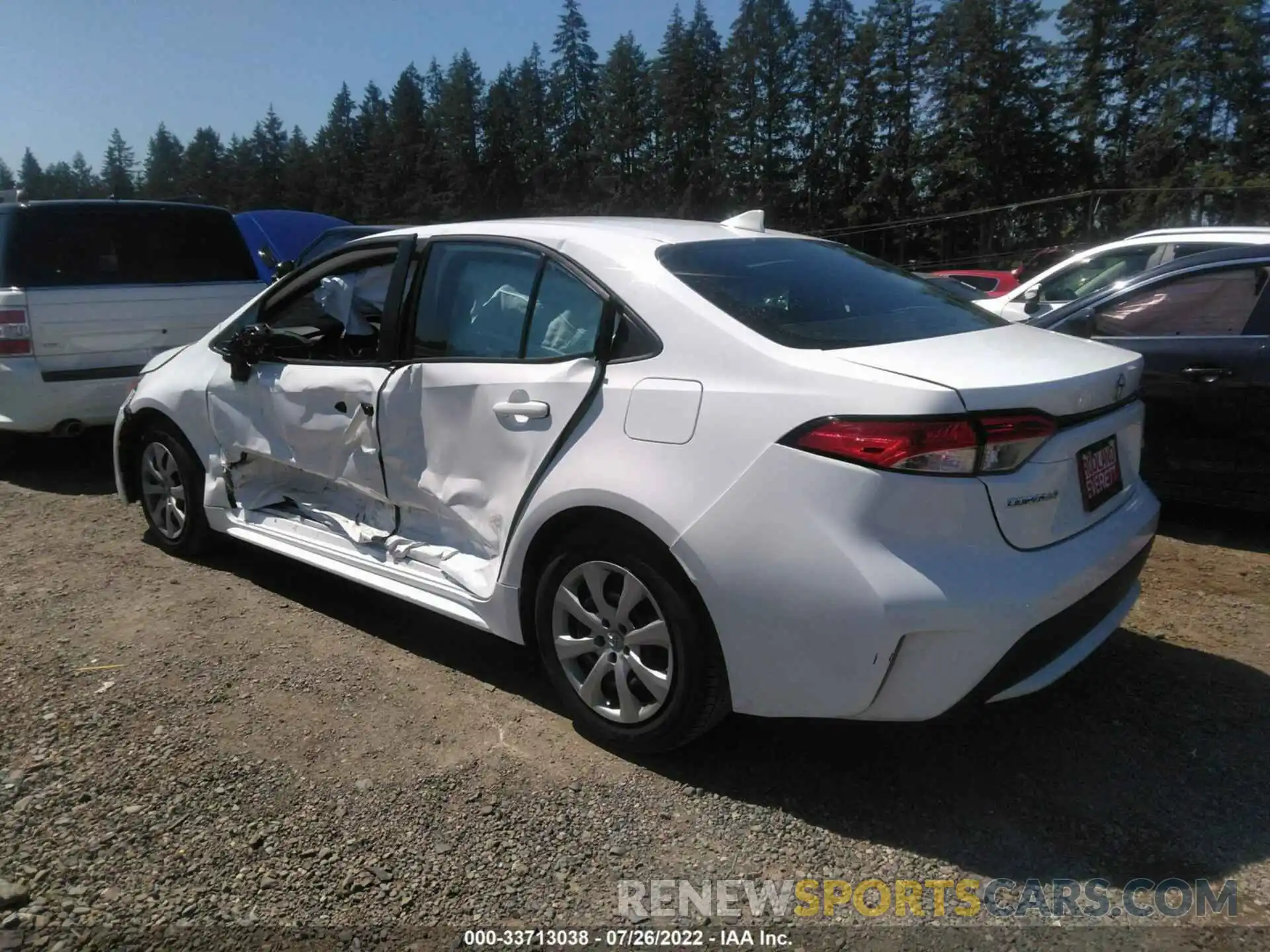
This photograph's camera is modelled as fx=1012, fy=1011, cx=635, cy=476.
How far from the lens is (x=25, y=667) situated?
12.5 ft

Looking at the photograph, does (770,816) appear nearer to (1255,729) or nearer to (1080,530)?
(1080,530)

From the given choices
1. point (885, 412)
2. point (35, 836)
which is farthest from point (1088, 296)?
point (35, 836)

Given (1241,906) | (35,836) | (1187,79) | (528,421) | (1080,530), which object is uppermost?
(1187,79)

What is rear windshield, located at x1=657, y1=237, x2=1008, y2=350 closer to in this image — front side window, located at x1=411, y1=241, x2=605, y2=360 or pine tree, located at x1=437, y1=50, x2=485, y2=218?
front side window, located at x1=411, y1=241, x2=605, y2=360

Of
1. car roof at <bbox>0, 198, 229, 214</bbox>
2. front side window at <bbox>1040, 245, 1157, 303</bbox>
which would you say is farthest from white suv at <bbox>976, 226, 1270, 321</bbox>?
car roof at <bbox>0, 198, 229, 214</bbox>

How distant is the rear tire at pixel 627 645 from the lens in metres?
2.80

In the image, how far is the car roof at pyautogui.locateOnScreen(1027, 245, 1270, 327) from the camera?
5.06m

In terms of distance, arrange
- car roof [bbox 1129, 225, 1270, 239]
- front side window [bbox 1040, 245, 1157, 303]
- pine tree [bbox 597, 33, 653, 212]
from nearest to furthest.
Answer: car roof [bbox 1129, 225, 1270, 239] < front side window [bbox 1040, 245, 1157, 303] < pine tree [bbox 597, 33, 653, 212]

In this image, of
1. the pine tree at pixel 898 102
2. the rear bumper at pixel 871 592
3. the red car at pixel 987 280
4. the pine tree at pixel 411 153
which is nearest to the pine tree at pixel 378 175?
the pine tree at pixel 411 153

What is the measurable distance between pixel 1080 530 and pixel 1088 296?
128 inches

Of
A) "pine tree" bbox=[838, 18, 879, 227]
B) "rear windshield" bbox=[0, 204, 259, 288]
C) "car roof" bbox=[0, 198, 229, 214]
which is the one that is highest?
"pine tree" bbox=[838, 18, 879, 227]

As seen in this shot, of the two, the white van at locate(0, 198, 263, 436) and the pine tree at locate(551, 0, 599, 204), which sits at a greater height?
the pine tree at locate(551, 0, 599, 204)

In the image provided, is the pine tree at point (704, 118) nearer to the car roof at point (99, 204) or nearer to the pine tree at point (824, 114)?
the pine tree at point (824, 114)

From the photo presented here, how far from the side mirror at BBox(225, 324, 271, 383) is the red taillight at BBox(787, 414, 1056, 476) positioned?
2.66 metres
